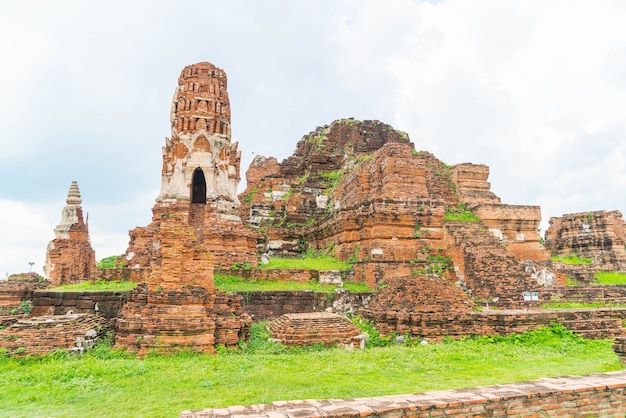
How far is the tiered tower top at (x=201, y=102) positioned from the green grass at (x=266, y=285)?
5.86 m

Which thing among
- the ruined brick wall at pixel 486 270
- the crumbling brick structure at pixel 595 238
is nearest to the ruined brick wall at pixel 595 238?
the crumbling brick structure at pixel 595 238

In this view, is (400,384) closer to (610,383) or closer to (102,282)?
(610,383)

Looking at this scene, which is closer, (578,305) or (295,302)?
(295,302)

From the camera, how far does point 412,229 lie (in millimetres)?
14602

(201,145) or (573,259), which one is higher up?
(201,145)

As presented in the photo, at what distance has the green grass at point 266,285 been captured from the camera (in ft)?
39.6

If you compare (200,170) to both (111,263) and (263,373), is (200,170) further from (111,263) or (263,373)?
(263,373)

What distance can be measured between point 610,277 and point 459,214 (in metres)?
7.03

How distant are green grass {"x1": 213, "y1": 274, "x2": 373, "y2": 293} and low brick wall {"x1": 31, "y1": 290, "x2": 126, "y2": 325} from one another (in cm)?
248

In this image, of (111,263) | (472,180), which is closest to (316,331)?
(111,263)

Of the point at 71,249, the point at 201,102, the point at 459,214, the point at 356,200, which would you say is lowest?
the point at 71,249

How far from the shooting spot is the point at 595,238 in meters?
23.4

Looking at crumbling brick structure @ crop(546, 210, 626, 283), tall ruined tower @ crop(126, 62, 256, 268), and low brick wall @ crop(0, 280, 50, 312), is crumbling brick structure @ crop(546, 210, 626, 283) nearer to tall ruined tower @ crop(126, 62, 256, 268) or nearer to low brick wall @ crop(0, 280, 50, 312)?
tall ruined tower @ crop(126, 62, 256, 268)

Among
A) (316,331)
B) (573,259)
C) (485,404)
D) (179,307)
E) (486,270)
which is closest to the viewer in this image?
(485,404)
